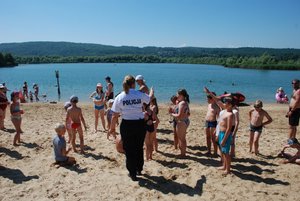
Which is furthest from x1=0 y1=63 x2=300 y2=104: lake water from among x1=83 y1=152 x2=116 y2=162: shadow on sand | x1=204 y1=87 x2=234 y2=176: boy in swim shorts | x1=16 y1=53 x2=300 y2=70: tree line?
x1=16 y1=53 x2=300 y2=70: tree line

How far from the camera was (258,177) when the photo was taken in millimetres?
6105

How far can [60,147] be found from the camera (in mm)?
6465

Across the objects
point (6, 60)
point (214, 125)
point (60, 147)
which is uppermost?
point (6, 60)

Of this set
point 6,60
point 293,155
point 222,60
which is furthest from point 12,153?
point 222,60

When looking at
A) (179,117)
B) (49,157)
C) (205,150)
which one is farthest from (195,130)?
(49,157)

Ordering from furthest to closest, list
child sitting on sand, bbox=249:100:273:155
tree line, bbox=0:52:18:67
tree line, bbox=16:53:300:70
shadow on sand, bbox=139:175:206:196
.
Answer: tree line, bbox=0:52:18:67
tree line, bbox=16:53:300:70
child sitting on sand, bbox=249:100:273:155
shadow on sand, bbox=139:175:206:196

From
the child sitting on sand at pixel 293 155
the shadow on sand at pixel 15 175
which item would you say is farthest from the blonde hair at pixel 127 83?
the child sitting on sand at pixel 293 155

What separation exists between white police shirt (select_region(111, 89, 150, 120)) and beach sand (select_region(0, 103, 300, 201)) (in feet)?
4.46

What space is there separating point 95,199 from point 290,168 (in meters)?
4.35

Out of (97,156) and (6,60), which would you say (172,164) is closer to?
(97,156)

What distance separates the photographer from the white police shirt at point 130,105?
539cm

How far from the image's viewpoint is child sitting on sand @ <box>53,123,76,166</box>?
6407 mm

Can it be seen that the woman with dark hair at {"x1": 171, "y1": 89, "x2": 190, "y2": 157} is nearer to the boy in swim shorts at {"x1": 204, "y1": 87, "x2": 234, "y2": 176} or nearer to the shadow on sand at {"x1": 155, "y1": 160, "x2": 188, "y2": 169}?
the shadow on sand at {"x1": 155, "y1": 160, "x2": 188, "y2": 169}

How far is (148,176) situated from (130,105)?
1.65m
